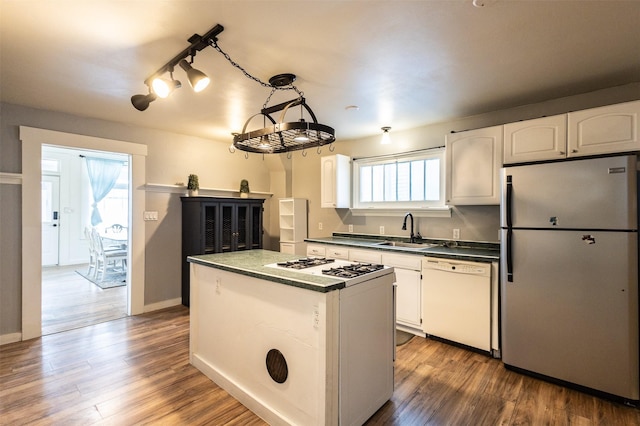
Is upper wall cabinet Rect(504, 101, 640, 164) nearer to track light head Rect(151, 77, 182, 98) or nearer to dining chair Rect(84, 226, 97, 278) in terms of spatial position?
Result: track light head Rect(151, 77, 182, 98)

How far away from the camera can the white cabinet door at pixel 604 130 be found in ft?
7.26

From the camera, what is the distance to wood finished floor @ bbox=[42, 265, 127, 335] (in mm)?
3676

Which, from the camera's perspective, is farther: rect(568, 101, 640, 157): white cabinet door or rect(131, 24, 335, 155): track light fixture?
rect(568, 101, 640, 157): white cabinet door

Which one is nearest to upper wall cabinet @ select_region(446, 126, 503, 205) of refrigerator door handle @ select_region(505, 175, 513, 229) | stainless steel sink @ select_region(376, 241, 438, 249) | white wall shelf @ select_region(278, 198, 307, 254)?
refrigerator door handle @ select_region(505, 175, 513, 229)

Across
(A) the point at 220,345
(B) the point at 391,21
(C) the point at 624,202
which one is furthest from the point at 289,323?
(C) the point at 624,202

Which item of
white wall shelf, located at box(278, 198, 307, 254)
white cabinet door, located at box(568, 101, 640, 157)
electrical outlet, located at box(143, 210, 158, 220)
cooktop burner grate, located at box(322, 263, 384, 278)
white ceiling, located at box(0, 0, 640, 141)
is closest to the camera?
white ceiling, located at box(0, 0, 640, 141)

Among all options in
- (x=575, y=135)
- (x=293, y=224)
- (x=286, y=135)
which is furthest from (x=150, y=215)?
(x=575, y=135)

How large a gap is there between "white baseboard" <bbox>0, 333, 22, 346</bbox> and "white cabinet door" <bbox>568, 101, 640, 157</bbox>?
5405 millimetres

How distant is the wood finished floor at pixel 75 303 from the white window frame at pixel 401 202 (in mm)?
3453

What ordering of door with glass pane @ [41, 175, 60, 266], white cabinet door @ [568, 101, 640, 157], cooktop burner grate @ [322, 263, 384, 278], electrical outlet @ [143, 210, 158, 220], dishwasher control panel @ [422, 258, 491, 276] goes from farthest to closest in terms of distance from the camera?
1. door with glass pane @ [41, 175, 60, 266]
2. electrical outlet @ [143, 210, 158, 220]
3. dishwasher control panel @ [422, 258, 491, 276]
4. white cabinet door @ [568, 101, 640, 157]
5. cooktop burner grate @ [322, 263, 384, 278]

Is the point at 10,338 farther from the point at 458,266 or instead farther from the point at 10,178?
the point at 458,266

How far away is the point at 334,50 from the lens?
203 centimetres

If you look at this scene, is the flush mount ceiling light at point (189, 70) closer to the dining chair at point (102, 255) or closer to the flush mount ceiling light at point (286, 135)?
the flush mount ceiling light at point (286, 135)

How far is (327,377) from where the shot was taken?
1667mm
